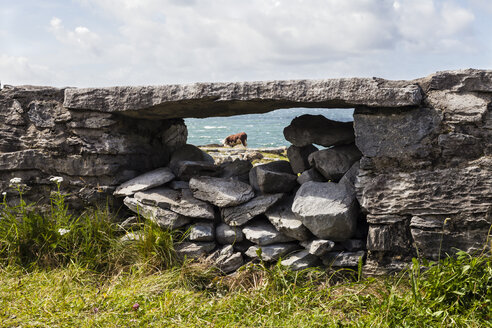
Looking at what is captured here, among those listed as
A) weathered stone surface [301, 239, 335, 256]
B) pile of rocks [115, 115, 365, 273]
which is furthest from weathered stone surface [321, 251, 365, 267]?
weathered stone surface [301, 239, 335, 256]

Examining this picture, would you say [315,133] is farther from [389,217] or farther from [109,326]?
[109,326]

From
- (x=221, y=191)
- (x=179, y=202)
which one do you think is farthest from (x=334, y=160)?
(x=179, y=202)

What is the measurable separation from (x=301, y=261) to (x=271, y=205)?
0.56m

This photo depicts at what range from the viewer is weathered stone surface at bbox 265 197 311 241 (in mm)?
3650

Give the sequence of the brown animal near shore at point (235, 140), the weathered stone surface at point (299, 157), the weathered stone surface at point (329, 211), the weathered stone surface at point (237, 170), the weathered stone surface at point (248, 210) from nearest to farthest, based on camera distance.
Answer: the weathered stone surface at point (329, 211) < the weathered stone surface at point (248, 210) < the weathered stone surface at point (299, 157) < the weathered stone surface at point (237, 170) < the brown animal near shore at point (235, 140)

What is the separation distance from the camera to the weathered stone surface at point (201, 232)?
12.7ft

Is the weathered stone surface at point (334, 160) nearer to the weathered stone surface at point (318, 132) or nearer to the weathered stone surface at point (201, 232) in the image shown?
the weathered stone surface at point (318, 132)

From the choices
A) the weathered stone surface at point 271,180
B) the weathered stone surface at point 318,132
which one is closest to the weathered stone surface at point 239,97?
the weathered stone surface at point 318,132

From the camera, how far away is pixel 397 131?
136 inches

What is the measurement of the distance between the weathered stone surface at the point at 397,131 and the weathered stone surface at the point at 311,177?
66 centimetres

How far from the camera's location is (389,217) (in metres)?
3.49

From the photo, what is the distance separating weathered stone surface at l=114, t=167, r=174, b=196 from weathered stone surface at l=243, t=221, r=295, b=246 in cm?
102

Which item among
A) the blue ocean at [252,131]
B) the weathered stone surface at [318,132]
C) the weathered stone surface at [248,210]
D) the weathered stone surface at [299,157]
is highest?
the weathered stone surface at [318,132]

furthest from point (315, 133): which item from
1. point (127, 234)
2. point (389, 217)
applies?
point (127, 234)
